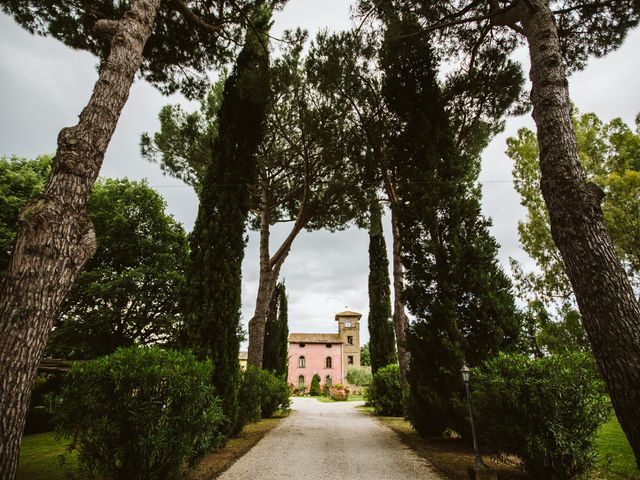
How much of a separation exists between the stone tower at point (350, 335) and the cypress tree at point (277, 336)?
62.7ft

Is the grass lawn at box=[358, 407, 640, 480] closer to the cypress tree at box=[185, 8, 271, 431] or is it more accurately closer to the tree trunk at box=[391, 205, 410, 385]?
the tree trunk at box=[391, 205, 410, 385]

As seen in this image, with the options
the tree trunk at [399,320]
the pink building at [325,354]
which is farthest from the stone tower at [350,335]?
the tree trunk at [399,320]

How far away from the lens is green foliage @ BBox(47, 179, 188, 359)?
39.1ft

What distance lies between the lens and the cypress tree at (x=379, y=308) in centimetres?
1494

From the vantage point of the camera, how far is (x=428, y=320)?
19.5ft

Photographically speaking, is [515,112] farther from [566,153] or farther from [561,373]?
[561,373]

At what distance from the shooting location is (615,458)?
15.0 feet

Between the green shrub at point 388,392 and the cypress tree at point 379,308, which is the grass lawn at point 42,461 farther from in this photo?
the cypress tree at point 379,308

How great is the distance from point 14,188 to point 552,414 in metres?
15.8

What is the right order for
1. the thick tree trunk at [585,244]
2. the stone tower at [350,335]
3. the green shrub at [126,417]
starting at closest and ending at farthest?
the thick tree trunk at [585,244], the green shrub at [126,417], the stone tower at [350,335]

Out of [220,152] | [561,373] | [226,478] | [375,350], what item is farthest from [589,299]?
[375,350]

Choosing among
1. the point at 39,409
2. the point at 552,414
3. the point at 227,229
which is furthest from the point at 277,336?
the point at 552,414

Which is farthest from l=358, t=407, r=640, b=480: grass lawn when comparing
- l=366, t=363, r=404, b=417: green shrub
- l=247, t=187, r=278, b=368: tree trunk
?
l=247, t=187, r=278, b=368: tree trunk

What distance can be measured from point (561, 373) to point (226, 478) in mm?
4078
